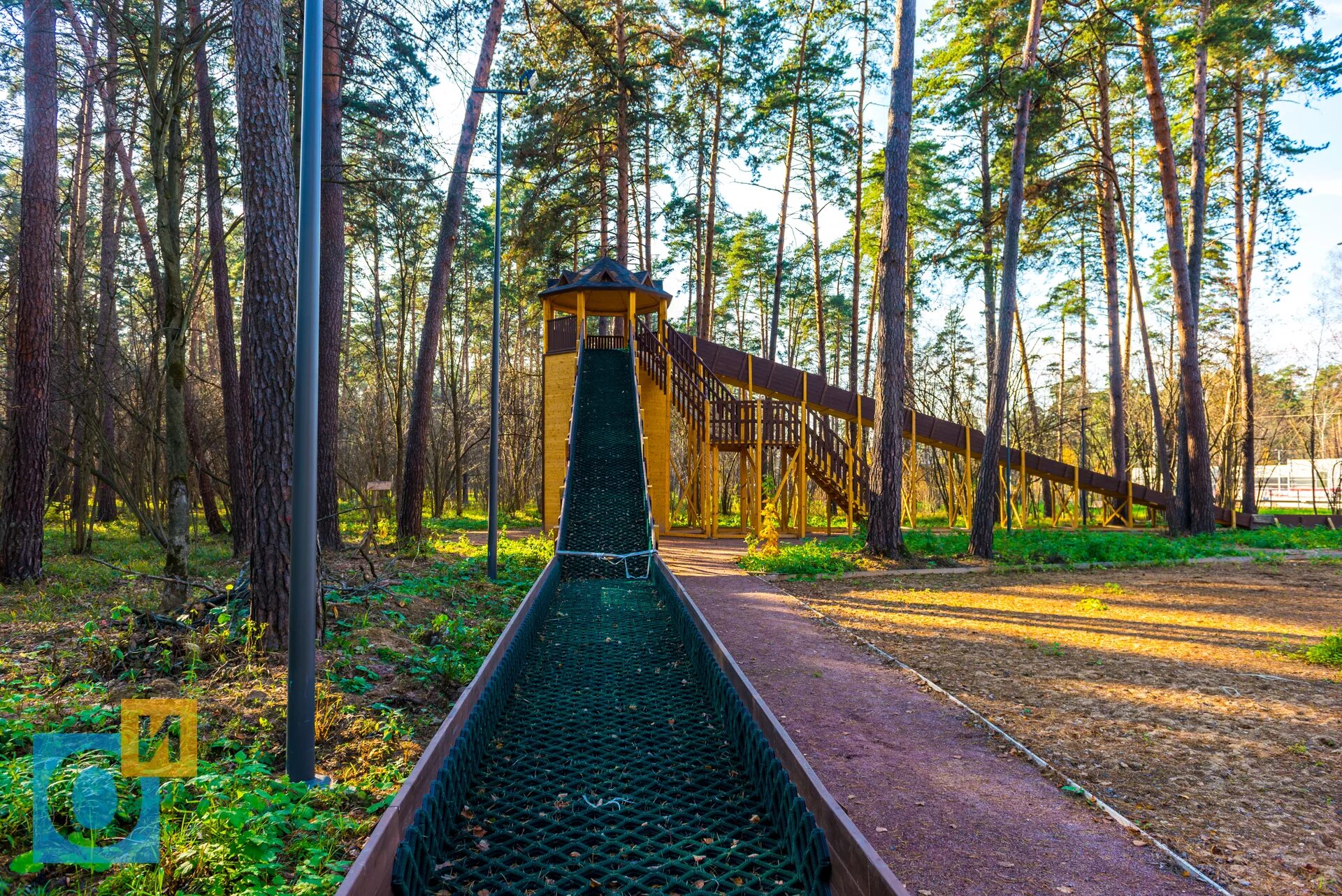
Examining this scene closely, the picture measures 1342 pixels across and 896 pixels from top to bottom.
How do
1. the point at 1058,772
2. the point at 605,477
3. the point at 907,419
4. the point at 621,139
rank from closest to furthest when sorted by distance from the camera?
the point at 1058,772 < the point at 605,477 < the point at 907,419 < the point at 621,139

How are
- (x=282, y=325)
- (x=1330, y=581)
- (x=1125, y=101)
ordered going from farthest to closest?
1. (x=1125, y=101)
2. (x=1330, y=581)
3. (x=282, y=325)

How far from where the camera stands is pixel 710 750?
3.83 metres

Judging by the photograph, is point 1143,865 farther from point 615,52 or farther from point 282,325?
point 615,52

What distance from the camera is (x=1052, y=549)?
45.1ft

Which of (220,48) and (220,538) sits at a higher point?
(220,48)

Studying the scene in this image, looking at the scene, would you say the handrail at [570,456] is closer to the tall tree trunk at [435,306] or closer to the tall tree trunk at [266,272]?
the tall tree trunk at [435,306]

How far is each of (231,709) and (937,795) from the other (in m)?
3.97

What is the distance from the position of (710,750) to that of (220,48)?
12.7m

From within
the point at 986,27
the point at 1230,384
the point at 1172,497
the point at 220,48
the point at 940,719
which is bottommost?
the point at 940,719

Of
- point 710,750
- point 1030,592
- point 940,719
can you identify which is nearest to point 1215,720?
point 940,719

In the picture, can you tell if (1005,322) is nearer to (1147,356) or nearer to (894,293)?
(894,293)

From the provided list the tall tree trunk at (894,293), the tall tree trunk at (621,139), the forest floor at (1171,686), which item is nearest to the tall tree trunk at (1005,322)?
the tall tree trunk at (894,293)

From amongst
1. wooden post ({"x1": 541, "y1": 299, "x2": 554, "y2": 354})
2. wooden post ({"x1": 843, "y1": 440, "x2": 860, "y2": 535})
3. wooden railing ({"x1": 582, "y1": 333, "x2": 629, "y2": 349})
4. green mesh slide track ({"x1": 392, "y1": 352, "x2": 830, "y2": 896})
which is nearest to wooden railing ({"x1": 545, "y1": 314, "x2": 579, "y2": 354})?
wooden post ({"x1": 541, "y1": 299, "x2": 554, "y2": 354})

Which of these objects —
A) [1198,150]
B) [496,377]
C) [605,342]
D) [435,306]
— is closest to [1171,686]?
[496,377]
